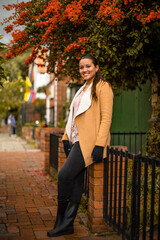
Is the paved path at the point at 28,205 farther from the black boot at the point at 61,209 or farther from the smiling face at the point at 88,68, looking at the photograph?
the smiling face at the point at 88,68

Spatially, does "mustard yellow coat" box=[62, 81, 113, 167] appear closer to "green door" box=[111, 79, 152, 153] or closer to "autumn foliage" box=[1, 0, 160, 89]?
"autumn foliage" box=[1, 0, 160, 89]

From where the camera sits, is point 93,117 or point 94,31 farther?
point 94,31

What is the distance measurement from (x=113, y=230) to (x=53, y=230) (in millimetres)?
693

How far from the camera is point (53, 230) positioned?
3.30 metres

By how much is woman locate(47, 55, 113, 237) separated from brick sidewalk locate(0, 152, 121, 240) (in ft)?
0.92

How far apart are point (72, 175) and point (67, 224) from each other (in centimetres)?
58

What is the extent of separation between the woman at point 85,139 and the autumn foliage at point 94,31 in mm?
1638

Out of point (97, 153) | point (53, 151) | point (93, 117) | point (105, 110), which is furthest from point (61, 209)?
point (53, 151)

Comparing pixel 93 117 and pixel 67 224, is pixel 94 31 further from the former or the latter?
pixel 67 224

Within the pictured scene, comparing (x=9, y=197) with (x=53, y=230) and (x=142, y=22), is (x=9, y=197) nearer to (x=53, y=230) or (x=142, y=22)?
(x=53, y=230)

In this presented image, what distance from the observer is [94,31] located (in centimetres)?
484

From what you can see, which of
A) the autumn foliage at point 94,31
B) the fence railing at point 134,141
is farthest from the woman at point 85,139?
the fence railing at point 134,141

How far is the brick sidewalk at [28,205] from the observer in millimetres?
3389

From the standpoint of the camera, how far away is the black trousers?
3.19 m
